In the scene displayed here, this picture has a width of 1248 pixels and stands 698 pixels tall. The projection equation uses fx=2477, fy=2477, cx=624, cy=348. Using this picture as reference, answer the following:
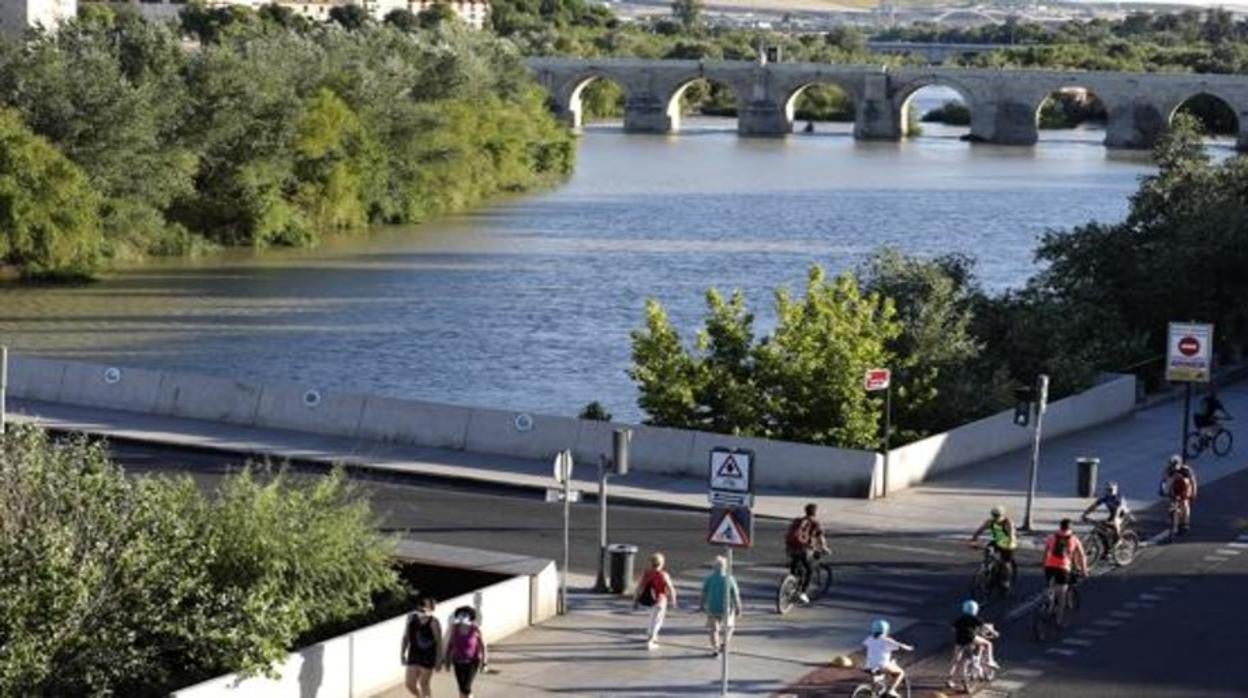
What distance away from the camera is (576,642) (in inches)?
971

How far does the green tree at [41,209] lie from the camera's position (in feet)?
221

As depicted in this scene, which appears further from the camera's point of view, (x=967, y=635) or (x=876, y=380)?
(x=876, y=380)

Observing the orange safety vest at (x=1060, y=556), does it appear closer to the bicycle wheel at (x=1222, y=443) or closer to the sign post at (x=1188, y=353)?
the sign post at (x=1188, y=353)

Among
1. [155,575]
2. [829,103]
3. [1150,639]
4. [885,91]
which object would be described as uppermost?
[885,91]

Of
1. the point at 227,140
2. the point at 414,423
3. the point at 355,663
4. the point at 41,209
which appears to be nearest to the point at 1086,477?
the point at 414,423

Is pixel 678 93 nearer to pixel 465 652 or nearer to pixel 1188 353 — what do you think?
pixel 1188 353

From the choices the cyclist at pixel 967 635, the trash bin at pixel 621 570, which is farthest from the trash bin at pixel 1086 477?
the cyclist at pixel 967 635

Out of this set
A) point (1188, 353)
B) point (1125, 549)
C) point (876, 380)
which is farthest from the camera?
point (1188, 353)

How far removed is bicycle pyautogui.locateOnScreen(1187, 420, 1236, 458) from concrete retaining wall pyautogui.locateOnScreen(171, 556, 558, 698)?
1560 cm

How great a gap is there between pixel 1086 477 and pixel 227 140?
49.0 m

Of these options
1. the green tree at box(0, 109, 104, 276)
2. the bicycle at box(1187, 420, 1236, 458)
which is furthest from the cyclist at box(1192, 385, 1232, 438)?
the green tree at box(0, 109, 104, 276)

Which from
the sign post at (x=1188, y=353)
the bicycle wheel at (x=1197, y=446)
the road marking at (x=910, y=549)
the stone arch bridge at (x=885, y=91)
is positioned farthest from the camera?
the stone arch bridge at (x=885, y=91)

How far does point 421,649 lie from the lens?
21.8 meters

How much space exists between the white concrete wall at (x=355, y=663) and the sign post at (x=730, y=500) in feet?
7.72
